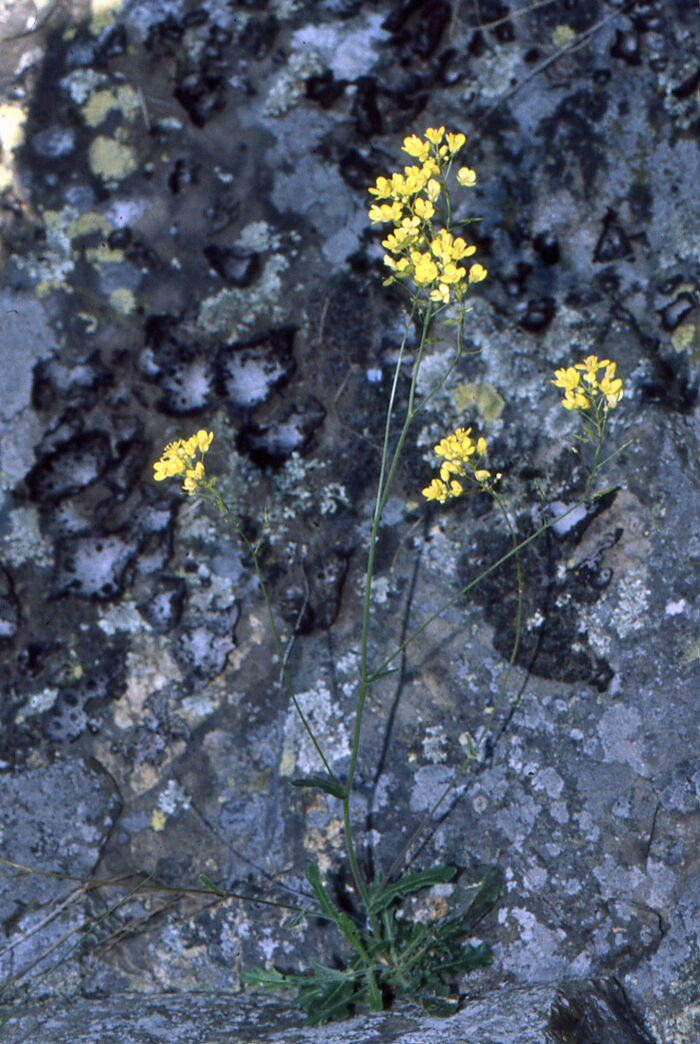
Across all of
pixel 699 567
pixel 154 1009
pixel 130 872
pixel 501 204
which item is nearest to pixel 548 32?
pixel 501 204

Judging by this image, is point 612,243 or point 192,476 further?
point 612,243

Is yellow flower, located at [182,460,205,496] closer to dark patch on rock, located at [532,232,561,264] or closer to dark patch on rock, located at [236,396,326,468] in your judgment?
dark patch on rock, located at [236,396,326,468]

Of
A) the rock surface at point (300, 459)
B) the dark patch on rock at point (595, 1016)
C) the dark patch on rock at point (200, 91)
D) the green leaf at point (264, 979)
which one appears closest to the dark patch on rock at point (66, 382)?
the rock surface at point (300, 459)

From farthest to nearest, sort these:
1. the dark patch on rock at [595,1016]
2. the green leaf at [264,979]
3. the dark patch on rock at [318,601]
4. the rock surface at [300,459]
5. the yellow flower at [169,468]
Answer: the dark patch on rock at [318,601], the rock surface at [300,459], the green leaf at [264,979], the yellow flower at [169,468], the dark patch on rock at [595,1016]

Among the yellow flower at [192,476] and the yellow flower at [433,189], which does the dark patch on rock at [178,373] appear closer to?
the yellow flower at [192,476]

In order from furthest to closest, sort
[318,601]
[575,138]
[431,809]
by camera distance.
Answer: [575,138], [318,601], [431,809]

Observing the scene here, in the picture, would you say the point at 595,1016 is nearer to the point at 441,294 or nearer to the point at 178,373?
the point at 441,294

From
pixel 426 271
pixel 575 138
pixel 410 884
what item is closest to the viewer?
pixel 426 271

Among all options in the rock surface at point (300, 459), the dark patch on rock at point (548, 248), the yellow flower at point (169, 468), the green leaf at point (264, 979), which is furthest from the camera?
the dark patch on rock at point (548, 248)

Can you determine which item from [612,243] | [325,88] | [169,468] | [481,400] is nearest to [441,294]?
[481,400]

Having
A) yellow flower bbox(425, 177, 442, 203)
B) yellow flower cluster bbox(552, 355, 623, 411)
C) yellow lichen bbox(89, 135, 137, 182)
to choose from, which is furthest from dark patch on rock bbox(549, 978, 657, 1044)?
yellow lichen bbox(89, 135, 137, 182)

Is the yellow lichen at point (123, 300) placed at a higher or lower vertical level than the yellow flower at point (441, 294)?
higher
